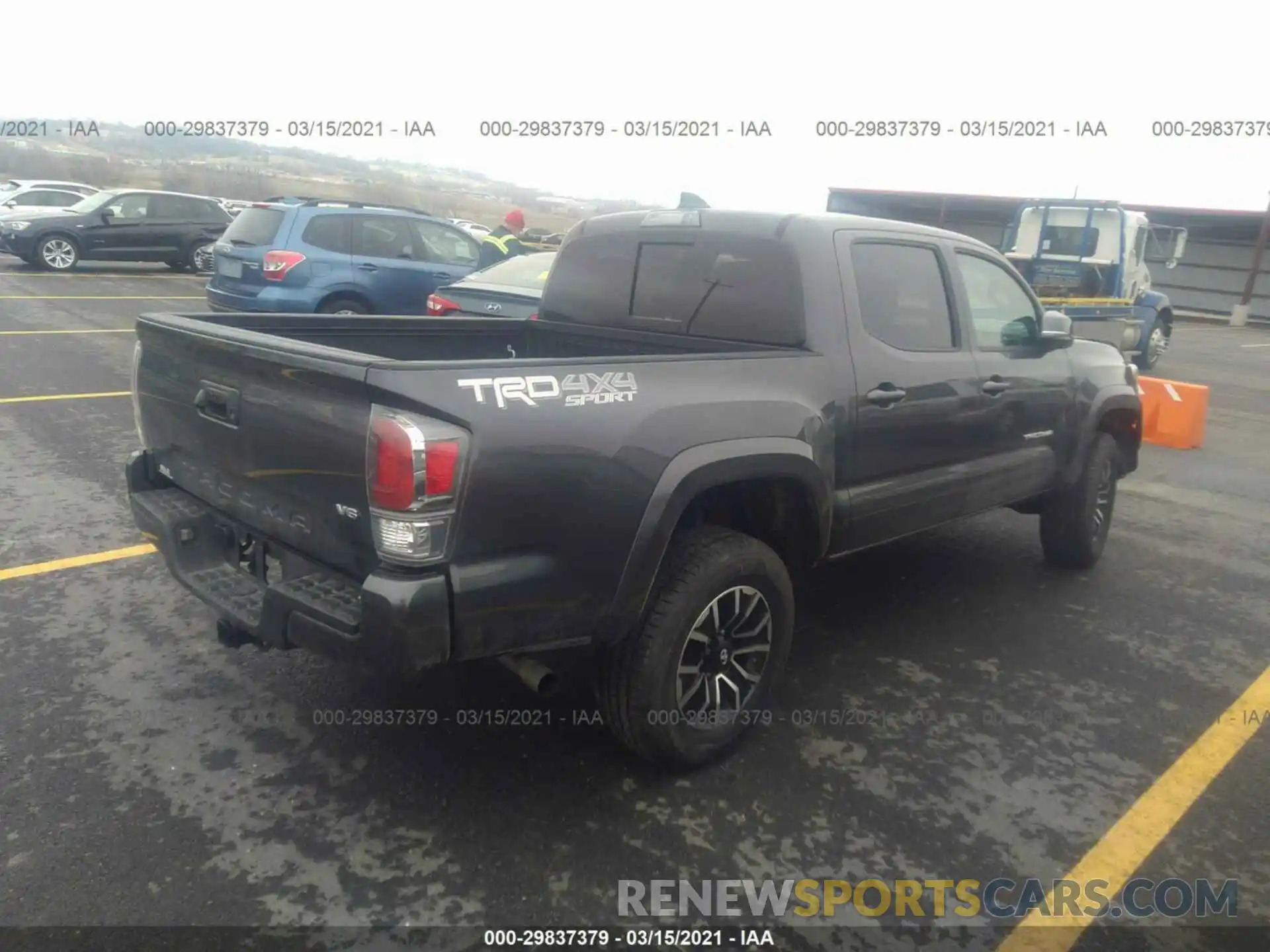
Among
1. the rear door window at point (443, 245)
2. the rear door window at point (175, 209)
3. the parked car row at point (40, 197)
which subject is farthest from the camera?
the parked car row at point (40, 197)

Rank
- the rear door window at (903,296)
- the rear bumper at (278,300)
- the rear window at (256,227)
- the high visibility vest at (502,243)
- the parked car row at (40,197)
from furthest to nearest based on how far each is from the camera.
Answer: the parked car row at (40,197) → the high visibility vest at (502,243) → the rear window at (256,227) → the rear bumper at (278,300) → the rear door window at (903,296)

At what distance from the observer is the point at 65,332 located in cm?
1120

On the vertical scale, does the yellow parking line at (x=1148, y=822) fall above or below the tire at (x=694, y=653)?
below

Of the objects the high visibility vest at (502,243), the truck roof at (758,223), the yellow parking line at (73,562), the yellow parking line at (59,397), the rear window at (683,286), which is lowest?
the yellow parking line at (73,562)

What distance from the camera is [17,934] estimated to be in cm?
233

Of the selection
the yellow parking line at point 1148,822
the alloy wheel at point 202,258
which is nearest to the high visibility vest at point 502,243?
the alloy wheel at point 202,258

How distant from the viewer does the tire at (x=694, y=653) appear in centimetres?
293

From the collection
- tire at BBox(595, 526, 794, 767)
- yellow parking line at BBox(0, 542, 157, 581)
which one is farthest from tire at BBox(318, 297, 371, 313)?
tire at BBox(595, 526, 794, 767)

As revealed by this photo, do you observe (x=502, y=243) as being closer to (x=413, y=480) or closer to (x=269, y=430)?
(x=269, y=430)

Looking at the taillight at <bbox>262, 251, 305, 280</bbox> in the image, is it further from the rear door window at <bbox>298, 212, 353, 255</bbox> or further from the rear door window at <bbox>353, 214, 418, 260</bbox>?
the rear door window at <bbox>353, 214, 418, 260</bbox>

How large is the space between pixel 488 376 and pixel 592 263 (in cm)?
195

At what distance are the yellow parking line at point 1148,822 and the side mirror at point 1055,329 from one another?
1791mm

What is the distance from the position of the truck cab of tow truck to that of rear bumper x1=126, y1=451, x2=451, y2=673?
12868 millimetres

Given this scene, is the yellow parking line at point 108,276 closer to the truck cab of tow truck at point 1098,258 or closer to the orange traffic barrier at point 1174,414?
the truck cab of tow truck at point 1098,258
